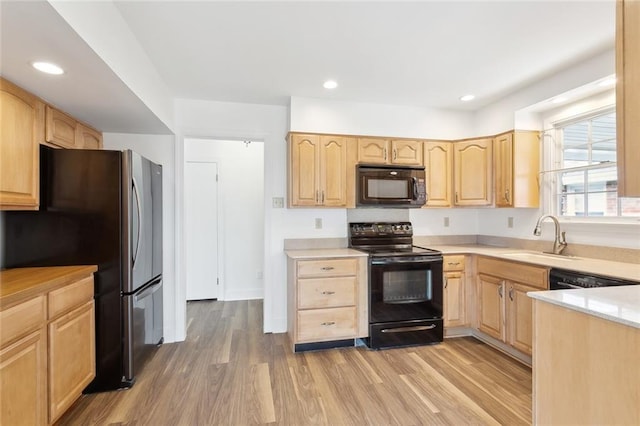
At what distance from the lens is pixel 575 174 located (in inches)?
113

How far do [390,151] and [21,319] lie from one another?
10.1 feet

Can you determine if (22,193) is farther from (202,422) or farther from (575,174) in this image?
(575,174)

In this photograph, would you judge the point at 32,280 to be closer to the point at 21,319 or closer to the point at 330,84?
the point at 21,319

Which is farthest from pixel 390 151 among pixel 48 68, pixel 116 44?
pixel 48 68

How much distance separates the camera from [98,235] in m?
2.18

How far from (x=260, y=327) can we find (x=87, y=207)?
210 cm

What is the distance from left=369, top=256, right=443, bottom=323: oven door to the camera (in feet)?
9.53

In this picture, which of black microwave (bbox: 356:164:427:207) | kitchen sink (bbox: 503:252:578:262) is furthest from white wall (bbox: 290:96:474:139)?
kitchen sink (bbox: 503:252:578:262)

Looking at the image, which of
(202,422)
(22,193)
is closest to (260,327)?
(202,422)

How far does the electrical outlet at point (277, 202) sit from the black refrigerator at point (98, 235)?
4.37ft

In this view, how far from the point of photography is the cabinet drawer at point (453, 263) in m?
3.09

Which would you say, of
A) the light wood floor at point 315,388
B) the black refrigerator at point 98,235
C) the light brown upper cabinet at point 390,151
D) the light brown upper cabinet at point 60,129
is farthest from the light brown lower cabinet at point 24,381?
the light brown upper cabinet at point 390,151

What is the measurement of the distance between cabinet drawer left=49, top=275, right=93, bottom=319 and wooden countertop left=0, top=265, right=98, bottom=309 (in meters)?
0.04

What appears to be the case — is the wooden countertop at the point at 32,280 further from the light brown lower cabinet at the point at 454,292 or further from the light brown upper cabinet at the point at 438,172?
the light brown upper cabinet at the point at 438,172
